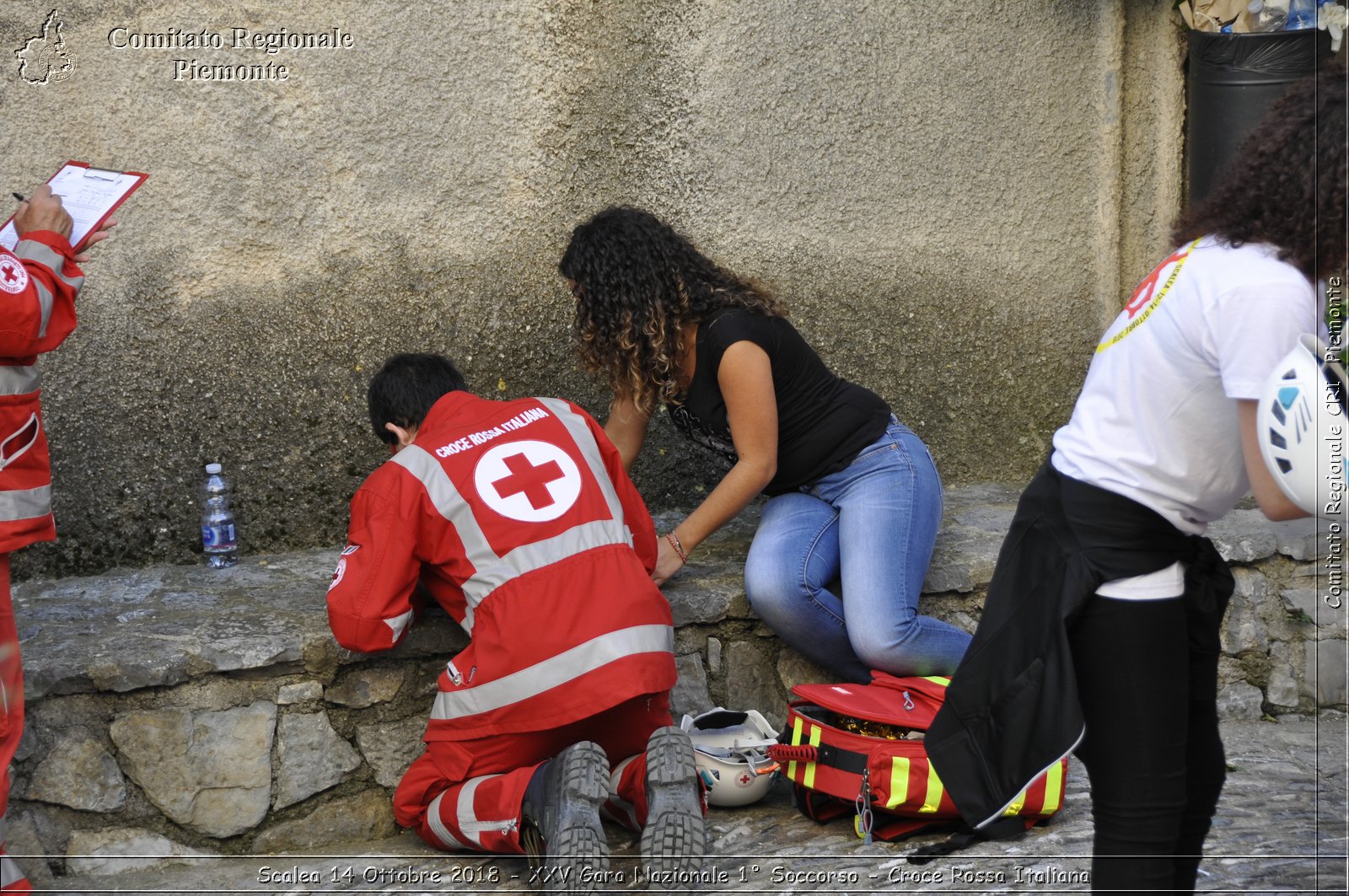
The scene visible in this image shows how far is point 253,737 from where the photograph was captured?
2.68m

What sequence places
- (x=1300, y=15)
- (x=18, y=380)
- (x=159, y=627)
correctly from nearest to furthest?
(x=18, y=380) → (x=159, y=627) → (x=1300, y=15)

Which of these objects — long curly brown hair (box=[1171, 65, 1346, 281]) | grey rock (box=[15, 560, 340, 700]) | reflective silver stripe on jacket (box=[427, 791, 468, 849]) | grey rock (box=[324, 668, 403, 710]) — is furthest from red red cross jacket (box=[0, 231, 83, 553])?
long curly brown hair (box=[1171, 65, 1346, 281])

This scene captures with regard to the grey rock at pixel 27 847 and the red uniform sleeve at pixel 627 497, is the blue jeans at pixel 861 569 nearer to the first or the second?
the red uniform sleeve at pixel 627 497

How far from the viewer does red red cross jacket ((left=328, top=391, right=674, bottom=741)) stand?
2.42m

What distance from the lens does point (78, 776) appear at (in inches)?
102

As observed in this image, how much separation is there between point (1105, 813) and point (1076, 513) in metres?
0.41

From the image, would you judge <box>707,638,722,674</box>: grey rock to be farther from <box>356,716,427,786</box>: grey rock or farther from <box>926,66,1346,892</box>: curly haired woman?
<box>926,66,1346,892</box>: curly haired woman

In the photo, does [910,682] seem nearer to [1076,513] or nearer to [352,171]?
[1076,513]

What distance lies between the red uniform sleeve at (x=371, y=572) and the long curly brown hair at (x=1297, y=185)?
1.53 m

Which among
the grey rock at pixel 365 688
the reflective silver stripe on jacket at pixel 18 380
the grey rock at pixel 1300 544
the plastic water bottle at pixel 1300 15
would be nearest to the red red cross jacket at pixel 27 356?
the reflective silver stripe on jacket at pixel 18 380

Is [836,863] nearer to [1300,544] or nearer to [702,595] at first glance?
[702,595]

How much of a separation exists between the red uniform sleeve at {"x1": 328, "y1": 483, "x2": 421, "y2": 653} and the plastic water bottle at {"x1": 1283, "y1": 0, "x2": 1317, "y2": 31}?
2.97 meters

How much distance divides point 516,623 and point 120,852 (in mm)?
1006

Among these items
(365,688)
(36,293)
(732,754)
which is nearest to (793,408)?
(732,754)
